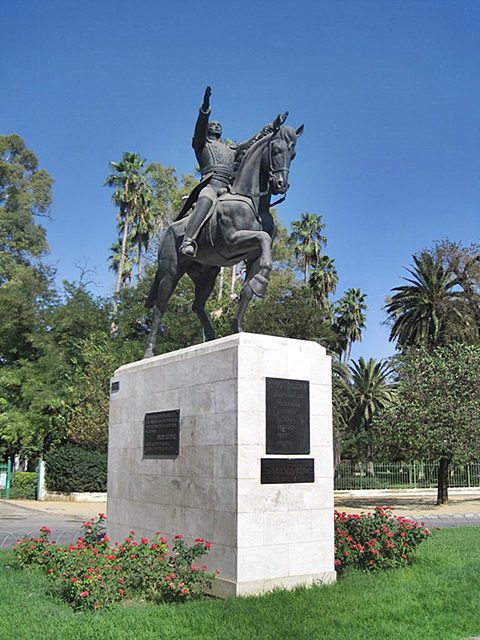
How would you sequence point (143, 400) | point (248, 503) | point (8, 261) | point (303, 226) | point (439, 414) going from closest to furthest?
point (248, 503), point (143, 400), point (439, 414), point (8, 261), point (303, 226)

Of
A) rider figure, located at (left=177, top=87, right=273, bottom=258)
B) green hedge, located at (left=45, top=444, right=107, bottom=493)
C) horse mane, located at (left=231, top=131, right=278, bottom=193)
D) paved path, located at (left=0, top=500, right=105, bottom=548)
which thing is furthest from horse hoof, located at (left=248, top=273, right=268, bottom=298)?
green hedge, located at (left=45, top=444, right=107, bottom=493)

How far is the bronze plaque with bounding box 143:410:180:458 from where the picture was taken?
9.12m

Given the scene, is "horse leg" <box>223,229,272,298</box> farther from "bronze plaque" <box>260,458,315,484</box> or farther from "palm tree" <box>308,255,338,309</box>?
"palm tree" <box>308,255,338,309</box>

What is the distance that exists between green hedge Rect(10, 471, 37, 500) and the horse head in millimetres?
24300

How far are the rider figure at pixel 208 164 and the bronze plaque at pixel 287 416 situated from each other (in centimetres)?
279

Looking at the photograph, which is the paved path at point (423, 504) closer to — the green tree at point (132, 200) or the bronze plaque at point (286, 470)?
the bronze plaque at point (286, 470)

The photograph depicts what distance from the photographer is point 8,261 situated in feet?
129

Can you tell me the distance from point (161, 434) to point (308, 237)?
40848 millimetres

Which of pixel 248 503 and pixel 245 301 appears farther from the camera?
pixel 245 301

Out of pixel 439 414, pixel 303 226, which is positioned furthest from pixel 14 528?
pixel 303 226

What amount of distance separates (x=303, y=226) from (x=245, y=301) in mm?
40939

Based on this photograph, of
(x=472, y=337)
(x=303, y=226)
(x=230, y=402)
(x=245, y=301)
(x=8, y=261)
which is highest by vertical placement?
(x=303, y=226)

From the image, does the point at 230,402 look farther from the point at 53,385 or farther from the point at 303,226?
the point at 303,226

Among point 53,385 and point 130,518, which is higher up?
point 53,385
